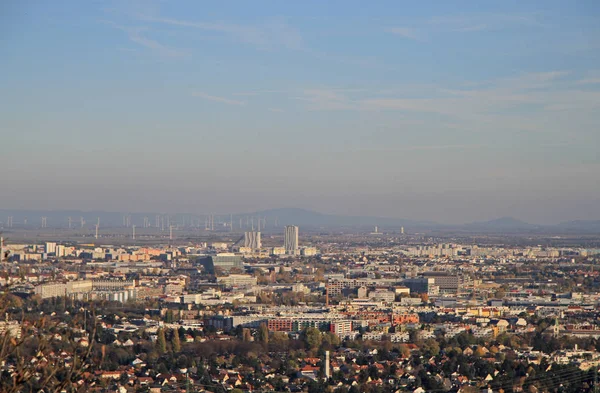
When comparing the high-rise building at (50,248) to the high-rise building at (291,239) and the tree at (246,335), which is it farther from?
the tree at (246,335)

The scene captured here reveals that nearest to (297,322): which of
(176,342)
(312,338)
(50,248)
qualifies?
(312,338)

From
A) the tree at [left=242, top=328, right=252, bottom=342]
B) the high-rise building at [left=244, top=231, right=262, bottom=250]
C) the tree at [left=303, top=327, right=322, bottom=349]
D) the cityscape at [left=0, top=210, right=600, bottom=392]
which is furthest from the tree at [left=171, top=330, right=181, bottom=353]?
the high-rise building at [left=244, top=231, right=262, bottom=250]

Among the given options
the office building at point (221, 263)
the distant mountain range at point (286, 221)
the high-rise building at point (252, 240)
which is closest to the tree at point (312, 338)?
the office building at point (221, 263)

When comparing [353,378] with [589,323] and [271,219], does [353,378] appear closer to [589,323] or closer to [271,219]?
Result: [589,323]

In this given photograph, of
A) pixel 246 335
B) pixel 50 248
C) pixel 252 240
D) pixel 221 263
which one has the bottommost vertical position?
pixel 246 335

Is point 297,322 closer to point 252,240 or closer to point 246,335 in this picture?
point 246,335

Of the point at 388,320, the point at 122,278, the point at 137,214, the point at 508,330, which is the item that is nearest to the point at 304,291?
the point at 122,278

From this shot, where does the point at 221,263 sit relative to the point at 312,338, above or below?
above

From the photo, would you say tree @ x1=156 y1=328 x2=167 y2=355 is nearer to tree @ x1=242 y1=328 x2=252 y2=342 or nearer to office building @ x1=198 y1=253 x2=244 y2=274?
tree @ x1=242 y1=328 x2=252 y2=342
